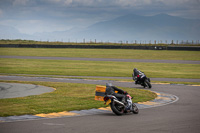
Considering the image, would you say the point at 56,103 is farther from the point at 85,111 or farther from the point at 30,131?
the point at 30,131

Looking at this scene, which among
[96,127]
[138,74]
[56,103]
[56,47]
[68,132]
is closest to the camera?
[68,132]

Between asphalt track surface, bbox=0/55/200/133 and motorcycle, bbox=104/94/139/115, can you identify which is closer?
asphalt track surface, bbox=0/55/200/133

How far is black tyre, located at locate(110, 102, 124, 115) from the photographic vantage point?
14.0 meters

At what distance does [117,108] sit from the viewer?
14344 millimetres

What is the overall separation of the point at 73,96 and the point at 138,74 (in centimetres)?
699

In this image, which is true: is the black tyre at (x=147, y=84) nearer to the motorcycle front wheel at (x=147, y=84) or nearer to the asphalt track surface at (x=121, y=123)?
the motorcycle front wheel at (x=147, y=84)

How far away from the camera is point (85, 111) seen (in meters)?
15.0

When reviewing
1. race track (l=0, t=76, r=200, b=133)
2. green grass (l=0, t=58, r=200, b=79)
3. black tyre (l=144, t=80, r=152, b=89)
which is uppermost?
race track (l=0, t=76, r=200, b=133)

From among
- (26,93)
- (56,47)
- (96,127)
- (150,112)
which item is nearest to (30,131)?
(96,127)

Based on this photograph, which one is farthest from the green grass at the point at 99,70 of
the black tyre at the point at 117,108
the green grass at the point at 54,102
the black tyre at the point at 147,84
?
the black tyre at the point at 117,108

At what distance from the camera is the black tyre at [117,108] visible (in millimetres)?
13993

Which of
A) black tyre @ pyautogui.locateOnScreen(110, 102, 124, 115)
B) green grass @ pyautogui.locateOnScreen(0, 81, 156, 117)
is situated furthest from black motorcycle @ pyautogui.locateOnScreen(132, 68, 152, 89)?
black tyre @ pyautogui.locateOnScreen(110, 102, 124, 115)

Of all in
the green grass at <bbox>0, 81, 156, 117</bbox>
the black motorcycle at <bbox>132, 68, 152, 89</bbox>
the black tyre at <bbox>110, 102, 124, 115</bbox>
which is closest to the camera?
the black tyre at <bbox>110, 102, 124, 115</bbox>

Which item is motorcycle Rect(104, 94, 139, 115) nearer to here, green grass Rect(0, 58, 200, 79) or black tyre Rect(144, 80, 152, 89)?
black tyre Rect(144, 80, 152, 89)
